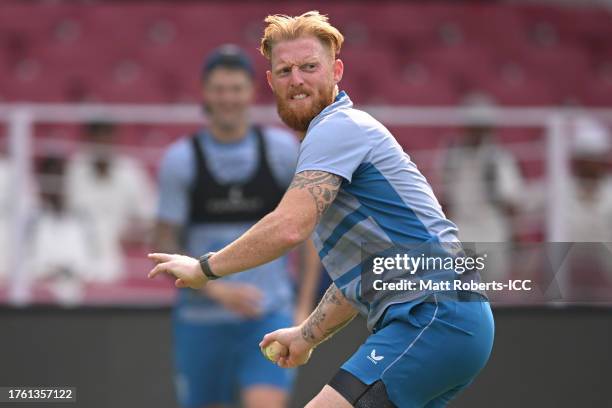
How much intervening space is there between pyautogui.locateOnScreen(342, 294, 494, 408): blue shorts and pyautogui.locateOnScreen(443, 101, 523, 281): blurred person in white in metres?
4.35

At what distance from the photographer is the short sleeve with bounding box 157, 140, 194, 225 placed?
6.41 metres

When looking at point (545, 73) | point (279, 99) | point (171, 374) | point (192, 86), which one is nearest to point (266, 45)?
point (279, 99)

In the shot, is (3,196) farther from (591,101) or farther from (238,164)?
(591,101)

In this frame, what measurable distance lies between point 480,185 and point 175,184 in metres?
2.74

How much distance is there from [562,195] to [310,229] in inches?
187

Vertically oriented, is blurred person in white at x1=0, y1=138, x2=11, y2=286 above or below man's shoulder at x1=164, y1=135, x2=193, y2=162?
below

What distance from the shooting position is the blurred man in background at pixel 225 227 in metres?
6.31

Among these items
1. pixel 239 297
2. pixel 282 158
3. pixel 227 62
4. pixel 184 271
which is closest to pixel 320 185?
pixel 184 271

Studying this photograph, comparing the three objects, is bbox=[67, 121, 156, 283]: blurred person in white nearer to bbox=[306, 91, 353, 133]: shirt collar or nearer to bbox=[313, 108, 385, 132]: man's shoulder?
bbox=[306, 91, 353, 133]: shirt collar

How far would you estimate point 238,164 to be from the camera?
647cm

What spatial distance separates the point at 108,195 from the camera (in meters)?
8.71

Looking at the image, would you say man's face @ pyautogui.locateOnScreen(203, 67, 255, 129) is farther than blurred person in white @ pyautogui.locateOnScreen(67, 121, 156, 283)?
No

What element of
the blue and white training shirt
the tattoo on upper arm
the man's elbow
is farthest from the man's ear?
the man's elbow

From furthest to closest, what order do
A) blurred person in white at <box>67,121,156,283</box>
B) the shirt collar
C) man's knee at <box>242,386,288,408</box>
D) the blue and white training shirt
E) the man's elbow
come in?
blurred person in white at <box>67,121,156,283</box>
man's knee at <box>242,386,288,408</box>
the shirt collar
the blue and white training shirt
the man's elbow
